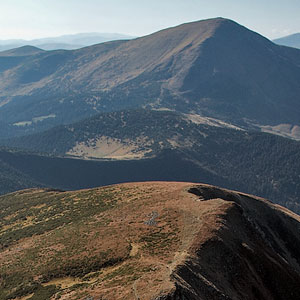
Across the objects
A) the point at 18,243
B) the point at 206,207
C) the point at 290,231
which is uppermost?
the point at 206,207

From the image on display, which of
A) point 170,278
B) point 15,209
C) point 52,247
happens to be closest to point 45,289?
point 52,247

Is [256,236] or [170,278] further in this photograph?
[256,236]

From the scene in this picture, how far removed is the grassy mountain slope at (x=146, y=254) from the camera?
153 ft

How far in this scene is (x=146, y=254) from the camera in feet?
176

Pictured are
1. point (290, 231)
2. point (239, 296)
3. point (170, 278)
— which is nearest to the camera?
point (170, 278)

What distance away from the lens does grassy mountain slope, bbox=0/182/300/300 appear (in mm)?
46594

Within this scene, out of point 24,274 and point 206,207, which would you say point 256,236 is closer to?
point 206,207

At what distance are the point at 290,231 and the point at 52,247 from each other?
66572 mm

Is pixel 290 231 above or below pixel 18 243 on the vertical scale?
below

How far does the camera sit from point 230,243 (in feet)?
194

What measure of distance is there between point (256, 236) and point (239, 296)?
20820mm

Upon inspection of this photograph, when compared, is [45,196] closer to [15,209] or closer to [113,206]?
[15,209]

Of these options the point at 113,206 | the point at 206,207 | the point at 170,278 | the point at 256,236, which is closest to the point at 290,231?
the point at 256,236

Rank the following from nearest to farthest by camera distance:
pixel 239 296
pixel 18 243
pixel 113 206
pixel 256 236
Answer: pixel 239 296 < pixel 256 236 < pixel 18 243 < pixel 113 206
